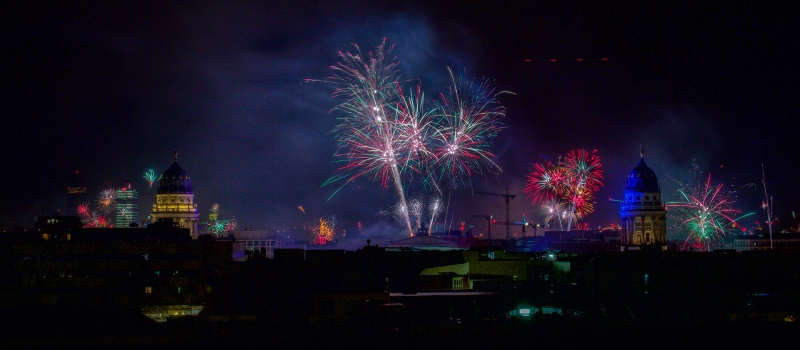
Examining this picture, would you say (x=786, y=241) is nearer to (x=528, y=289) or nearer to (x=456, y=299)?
(x=528, y=289)

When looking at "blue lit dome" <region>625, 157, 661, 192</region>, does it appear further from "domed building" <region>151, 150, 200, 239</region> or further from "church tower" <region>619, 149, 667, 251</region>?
"domed building" <region>151, 150, 200, 239</region>

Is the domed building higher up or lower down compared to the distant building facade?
higher up

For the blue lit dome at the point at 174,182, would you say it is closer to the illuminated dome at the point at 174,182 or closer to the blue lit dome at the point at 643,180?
the illuminated dome at the point at 174,182

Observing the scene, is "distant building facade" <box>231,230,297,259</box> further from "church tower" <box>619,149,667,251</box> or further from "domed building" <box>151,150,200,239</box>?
"church tower" <box>619,149,667,251</box>

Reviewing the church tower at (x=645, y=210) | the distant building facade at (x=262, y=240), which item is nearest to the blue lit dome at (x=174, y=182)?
the distant building facade at (x=262, y=240)

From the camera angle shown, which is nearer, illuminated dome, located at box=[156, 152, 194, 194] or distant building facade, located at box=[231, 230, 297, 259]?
illuminated dome, located at box=[156, 152, 194, 194]

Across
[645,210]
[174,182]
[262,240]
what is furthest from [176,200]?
[645,210]

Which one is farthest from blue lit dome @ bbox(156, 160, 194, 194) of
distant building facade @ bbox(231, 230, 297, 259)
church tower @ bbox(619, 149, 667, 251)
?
church tower @ bbox(619, 149, 667, 251)
